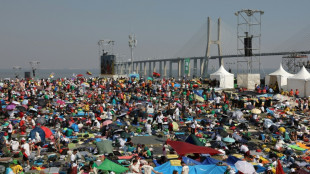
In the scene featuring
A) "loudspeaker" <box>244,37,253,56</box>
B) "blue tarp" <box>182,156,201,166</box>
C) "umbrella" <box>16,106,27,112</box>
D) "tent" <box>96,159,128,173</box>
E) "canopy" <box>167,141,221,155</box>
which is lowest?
"blue tarp" <box>182,156,201,166</box>

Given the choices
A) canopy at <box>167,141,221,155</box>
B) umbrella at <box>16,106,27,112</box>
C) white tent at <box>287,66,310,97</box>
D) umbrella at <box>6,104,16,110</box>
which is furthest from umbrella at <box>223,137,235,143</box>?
white tent at <box>287,66,310,97</box>

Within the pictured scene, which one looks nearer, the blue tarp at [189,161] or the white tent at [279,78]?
the blue tarp at [189,161]

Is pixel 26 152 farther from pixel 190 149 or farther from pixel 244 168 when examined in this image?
pixel 244 168

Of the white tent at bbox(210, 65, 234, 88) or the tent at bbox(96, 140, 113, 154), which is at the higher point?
the white tent at bbox(210, 65, 234, 88)

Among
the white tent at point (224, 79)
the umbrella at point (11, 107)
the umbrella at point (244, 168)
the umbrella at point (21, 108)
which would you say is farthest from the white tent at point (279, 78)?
the umbrella at point (11, 107)

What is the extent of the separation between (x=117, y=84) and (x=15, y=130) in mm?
16607

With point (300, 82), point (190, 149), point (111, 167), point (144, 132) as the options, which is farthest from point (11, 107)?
point (300, 82)

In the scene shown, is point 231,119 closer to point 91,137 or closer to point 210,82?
point 91,137

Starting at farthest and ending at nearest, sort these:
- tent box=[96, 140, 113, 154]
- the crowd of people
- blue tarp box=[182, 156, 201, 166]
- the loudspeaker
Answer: the loudspeaker < tent box=[96, 140, 113, 154] < the crowd of people < blue tarp box=[182, 156, 201, 166]

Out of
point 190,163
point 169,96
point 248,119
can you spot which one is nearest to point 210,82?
point 169,96

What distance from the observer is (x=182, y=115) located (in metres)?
19.6

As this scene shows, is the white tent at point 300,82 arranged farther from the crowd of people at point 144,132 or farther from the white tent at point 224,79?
the white tent at point 224,79

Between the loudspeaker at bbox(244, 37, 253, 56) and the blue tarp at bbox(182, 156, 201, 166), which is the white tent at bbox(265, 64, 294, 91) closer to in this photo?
the loudspeaker at bbox(244, 37, 253, 56)

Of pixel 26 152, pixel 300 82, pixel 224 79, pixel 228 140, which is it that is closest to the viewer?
pixel 26 152
